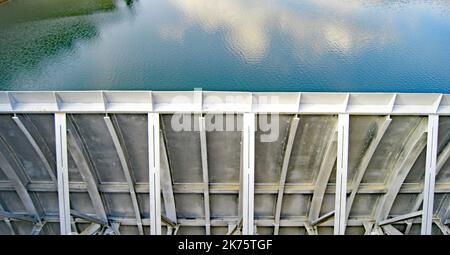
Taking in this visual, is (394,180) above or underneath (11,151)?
underneath

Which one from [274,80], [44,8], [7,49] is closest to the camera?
[274,80]

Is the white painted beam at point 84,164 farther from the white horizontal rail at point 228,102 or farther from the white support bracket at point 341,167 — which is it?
the white support bracket at point 341,167

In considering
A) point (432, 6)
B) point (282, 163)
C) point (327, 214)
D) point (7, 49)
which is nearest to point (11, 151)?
point (282, 163)

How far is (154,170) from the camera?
21.3ft

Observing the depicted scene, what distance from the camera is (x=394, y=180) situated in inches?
293

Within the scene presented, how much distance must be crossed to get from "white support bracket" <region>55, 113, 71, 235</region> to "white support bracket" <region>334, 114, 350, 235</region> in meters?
4.92

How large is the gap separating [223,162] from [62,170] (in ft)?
10.1

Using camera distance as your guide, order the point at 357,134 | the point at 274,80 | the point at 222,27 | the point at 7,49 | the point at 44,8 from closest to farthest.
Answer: the point at 357,134 < the point at 274,80 < the point at 7,49 < the point at 222,27 < the point at 44,8

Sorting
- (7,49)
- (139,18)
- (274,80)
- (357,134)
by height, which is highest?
(139,18)

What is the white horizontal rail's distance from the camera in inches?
256

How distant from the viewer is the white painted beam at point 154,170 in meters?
6.48

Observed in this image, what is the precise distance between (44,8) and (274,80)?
1795cm

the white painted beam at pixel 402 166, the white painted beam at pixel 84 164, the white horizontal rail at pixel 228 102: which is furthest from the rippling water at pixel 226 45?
the white horizontal rail at pixel 228 102

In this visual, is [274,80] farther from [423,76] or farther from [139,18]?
[139,18]
